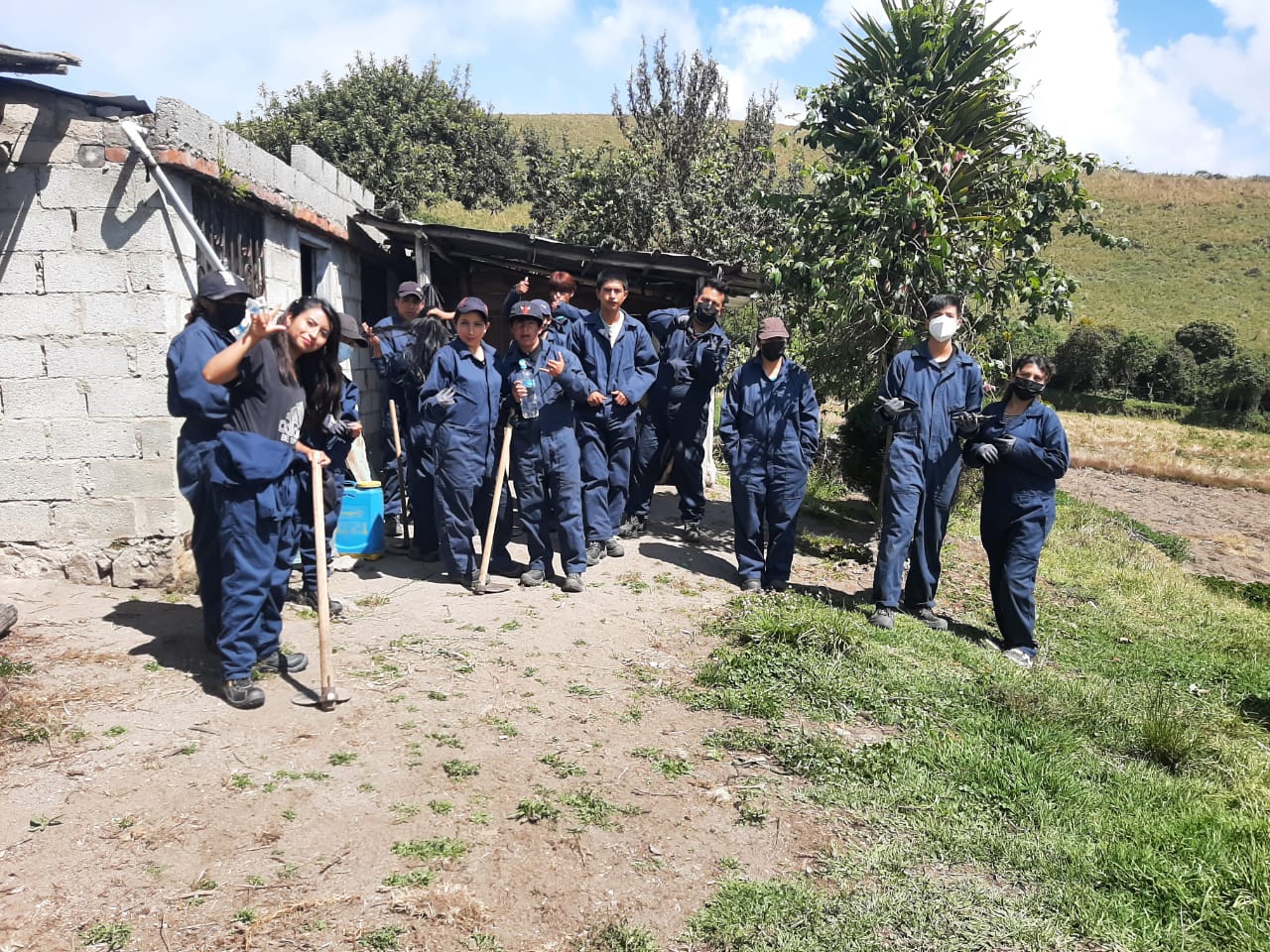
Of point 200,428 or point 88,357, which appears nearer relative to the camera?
point 200,428

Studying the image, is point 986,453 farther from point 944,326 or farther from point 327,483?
point 327,483

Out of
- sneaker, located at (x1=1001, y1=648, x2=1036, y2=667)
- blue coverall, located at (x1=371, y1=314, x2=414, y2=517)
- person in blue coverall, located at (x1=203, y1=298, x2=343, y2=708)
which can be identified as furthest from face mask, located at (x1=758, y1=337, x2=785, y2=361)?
person in blue coverall, located at (x1=203, y1=298, x2=343, y2=708)

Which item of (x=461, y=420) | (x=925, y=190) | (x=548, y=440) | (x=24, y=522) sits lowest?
(x=24, y=522)

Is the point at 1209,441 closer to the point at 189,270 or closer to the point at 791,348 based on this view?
the point at 791,348

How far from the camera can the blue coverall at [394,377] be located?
6750mm

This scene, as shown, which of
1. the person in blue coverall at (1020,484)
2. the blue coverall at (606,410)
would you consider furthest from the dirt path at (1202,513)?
the blue coverall at (606,410)

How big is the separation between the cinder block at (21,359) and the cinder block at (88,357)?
2.3 inches

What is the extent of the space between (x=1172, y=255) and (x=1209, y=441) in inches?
1221

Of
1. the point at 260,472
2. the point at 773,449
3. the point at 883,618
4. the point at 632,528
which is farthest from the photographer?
the point at 632,528

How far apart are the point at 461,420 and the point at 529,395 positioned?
482 millimetres

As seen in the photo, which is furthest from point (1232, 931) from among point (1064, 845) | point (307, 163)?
point (307, 163)

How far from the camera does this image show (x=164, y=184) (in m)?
5.23

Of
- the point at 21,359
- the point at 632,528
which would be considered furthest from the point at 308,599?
the point at 632,528

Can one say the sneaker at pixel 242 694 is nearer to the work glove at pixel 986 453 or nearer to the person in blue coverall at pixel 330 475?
the person in blue coverall at pixel 330 475
